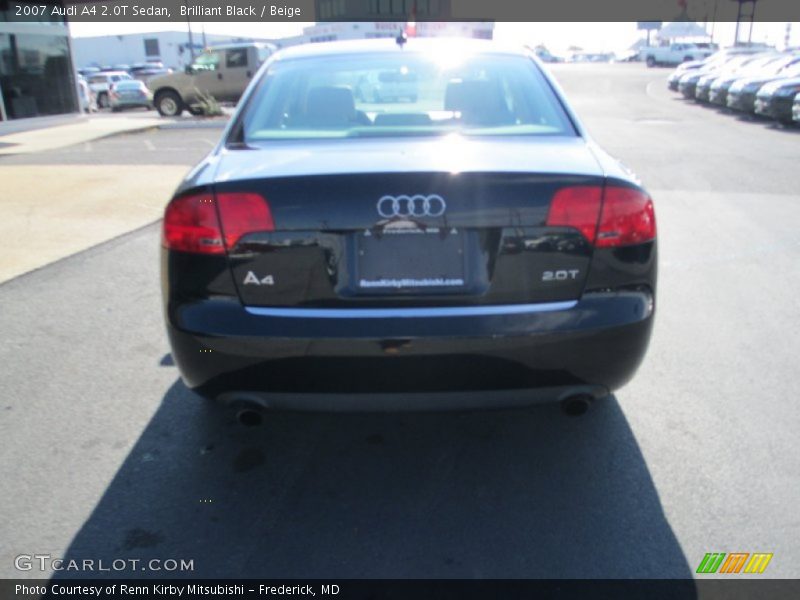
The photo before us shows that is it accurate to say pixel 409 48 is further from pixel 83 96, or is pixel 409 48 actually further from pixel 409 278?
pixel 83 96

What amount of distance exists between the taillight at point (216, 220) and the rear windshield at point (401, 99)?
0.67 meters

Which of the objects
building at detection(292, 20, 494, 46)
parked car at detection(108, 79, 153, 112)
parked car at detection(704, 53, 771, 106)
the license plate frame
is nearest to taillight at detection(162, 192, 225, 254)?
the license plate frame

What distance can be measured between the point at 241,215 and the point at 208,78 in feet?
73.7

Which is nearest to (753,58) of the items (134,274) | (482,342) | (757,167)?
(757,167)

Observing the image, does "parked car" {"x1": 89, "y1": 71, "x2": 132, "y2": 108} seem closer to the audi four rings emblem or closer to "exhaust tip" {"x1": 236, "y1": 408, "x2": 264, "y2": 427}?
"exhaust tip" {"x1": 236, "y1": 408, "x2": 264, "y2": 427}

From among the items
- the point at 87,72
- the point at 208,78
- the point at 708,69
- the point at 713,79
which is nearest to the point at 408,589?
the point at 208,78

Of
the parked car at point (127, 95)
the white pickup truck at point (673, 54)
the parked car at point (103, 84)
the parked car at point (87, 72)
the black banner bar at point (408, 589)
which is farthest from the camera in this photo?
the white pickup truck at point (673, 54)

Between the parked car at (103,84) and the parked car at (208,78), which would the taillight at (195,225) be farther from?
the parked car at (103,84)

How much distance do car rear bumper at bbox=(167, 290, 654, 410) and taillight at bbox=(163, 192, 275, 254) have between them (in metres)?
0.21

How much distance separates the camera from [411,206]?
2398 mm

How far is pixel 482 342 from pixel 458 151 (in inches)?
28.9

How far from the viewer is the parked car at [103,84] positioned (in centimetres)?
3272

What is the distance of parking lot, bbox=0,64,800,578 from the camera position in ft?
8.34

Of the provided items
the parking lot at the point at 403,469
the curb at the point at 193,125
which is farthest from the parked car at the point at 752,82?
the parking lot at the point at 403,469
